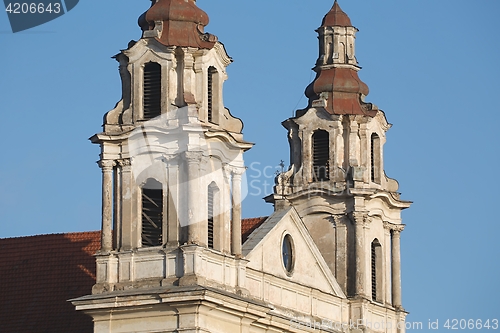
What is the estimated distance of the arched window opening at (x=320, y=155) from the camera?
49438 millimetres

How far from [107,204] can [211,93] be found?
136 inches

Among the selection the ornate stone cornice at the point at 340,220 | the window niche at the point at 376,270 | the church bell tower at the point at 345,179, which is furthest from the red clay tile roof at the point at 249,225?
the window niche at the point at 376,270

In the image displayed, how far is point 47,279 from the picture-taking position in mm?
45312

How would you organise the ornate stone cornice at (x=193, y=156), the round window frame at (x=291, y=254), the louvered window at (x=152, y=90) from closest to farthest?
the ornate stone cornice at (x=193, y=156)
the louvered window at (x=152, y=90)
the round window frame at (x=291, y=254)

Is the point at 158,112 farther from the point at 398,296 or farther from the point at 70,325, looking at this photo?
the point at 398,296

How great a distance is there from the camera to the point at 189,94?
4212 centimetres

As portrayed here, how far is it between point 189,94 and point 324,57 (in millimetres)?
8918

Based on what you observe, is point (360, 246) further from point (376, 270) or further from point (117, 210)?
point (117, 210)

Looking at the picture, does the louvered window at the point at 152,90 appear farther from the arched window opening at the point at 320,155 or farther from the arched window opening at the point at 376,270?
the arched window opening at the point at 376,270

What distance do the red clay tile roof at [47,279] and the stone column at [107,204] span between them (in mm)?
2356

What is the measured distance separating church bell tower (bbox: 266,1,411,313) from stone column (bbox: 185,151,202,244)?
718 centimetres

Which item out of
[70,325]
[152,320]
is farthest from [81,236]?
[152,320]

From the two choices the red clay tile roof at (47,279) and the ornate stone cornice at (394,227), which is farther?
the ornate stone cornice at (394,227)

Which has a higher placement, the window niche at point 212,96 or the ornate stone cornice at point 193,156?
the window niche at point 212,96
